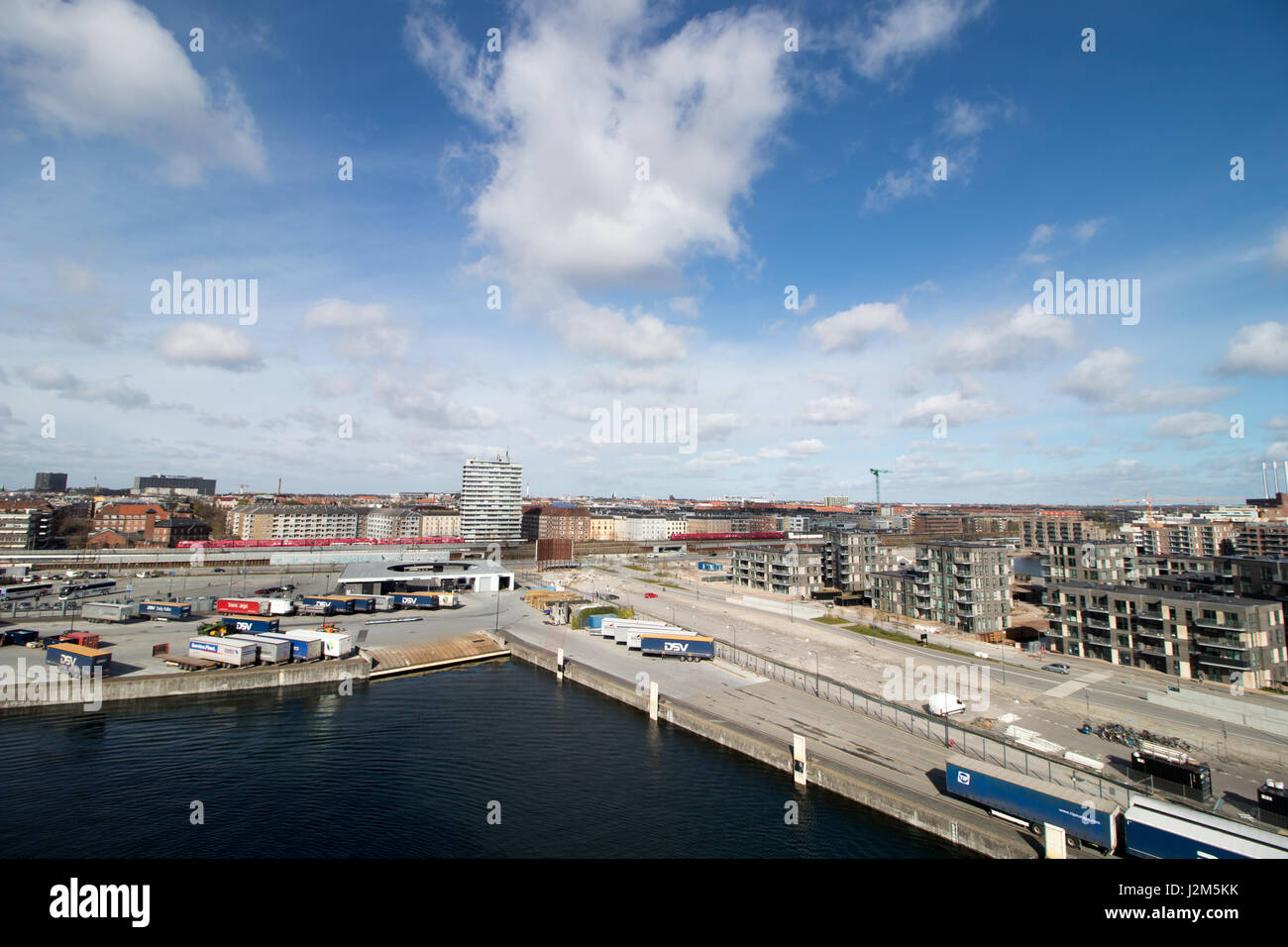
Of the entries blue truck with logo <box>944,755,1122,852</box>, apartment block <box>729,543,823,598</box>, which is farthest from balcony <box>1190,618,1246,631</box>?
apartment block <box>729,543,823,598</box>

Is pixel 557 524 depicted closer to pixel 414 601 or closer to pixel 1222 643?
pixel 414 601

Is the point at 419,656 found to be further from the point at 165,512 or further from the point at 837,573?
the point at 165,512

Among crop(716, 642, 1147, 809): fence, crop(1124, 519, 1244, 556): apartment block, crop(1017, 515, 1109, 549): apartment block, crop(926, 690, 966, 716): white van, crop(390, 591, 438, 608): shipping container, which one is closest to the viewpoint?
crop(716, 642, 1147, 809): fence

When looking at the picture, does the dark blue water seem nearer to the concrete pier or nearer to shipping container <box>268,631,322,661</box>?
the concrete pier

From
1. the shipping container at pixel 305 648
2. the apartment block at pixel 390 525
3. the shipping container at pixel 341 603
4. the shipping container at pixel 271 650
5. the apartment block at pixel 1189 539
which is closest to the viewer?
the shipping container at pixel 271 650

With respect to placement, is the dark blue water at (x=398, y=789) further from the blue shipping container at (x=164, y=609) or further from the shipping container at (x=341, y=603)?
the shipping container at (x=341, y=603)

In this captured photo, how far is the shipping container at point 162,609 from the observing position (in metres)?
46.5

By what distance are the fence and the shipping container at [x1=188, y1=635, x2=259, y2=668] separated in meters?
29.5

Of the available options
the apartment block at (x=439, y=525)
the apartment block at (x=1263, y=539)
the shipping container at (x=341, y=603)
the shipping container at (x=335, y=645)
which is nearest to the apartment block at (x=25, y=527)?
the apartment block at (x=439, y=525)

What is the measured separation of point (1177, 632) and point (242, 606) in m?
64.1

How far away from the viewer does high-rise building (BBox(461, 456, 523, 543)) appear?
387 ft

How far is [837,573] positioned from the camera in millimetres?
64500

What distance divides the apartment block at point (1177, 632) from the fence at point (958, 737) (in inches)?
726

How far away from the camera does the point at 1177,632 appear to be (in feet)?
111
